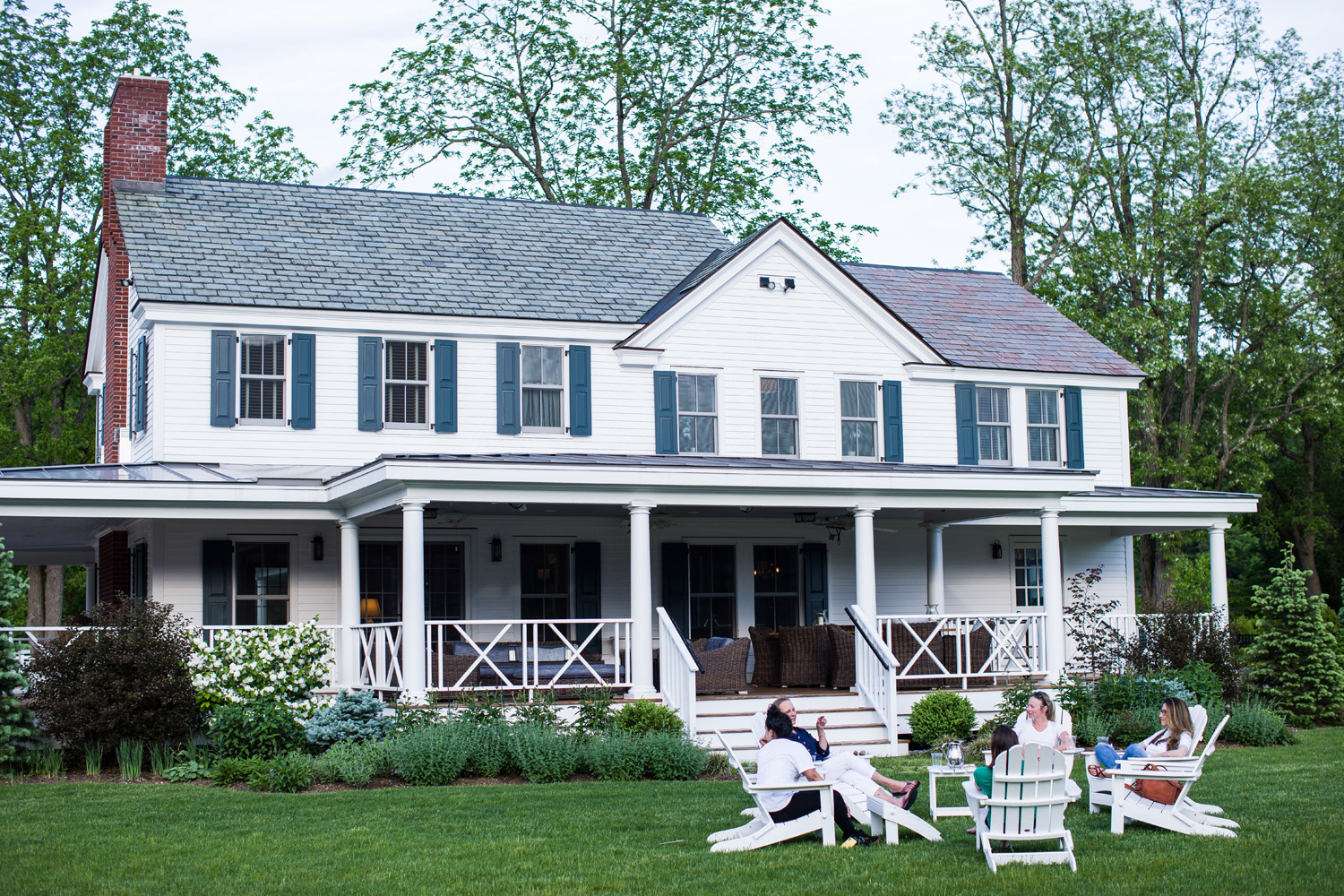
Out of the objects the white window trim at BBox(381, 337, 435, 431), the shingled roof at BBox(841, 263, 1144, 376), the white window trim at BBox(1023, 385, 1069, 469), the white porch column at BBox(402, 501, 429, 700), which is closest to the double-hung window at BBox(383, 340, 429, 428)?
the white window trim at BBox(381, 337, 435, 431)

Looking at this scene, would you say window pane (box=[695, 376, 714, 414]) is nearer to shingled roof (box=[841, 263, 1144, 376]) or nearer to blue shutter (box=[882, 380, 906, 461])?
blue shutter (box=[882, 380, 906, 461])

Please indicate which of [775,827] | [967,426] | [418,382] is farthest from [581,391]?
[775,827]

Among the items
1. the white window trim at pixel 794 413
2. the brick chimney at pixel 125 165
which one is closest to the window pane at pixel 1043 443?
the white window trim at pixel 794 413

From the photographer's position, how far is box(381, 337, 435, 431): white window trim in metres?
18.8

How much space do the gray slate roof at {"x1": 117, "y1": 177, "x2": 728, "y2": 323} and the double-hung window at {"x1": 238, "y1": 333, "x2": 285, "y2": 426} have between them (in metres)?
0.56

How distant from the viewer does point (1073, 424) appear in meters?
22.6

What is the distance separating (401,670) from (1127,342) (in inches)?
883

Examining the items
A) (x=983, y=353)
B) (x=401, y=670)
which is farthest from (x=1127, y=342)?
(x=401, y=670)

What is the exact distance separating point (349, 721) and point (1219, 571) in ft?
44.5

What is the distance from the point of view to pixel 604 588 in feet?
64.8

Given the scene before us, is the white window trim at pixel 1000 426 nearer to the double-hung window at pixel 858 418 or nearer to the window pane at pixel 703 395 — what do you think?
the double-hung window at pixel 858 418

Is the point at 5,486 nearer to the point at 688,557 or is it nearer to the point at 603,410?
the point at 603,410

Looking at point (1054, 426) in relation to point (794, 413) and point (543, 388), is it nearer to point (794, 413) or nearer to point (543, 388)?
point (794, 413)

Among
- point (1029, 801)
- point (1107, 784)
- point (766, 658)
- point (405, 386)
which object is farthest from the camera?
point (405, 386)
